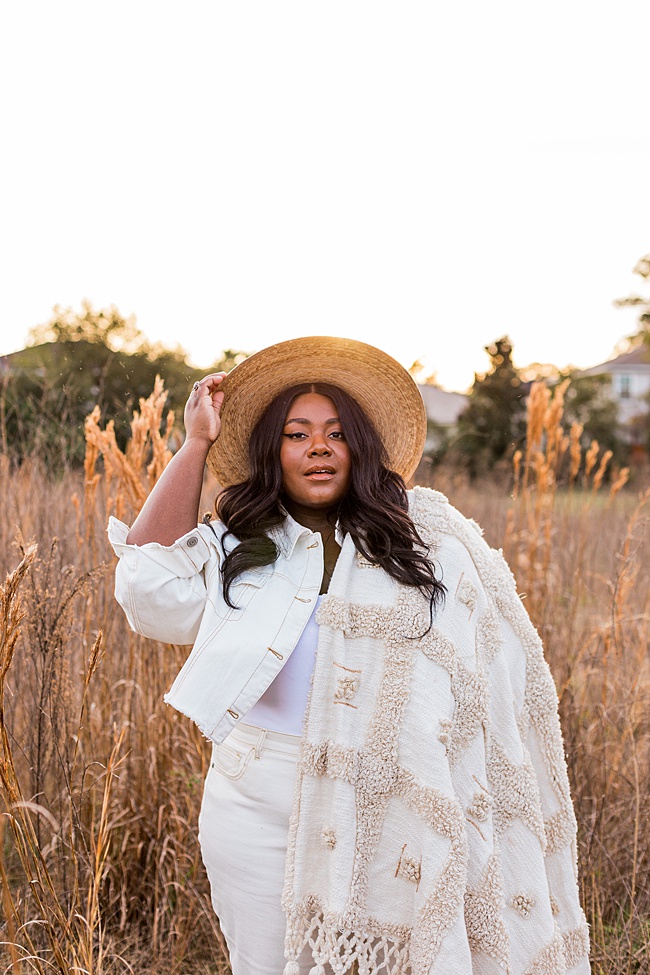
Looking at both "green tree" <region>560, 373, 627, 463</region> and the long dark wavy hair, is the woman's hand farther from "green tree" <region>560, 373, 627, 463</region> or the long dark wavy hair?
"green tree" <region>560, 373, 627, 463</region>

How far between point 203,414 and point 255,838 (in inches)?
38.5

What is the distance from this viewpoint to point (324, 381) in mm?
2127

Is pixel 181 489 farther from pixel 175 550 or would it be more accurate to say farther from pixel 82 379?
pixel 82 379

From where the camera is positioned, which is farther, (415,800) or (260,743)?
(260,743)

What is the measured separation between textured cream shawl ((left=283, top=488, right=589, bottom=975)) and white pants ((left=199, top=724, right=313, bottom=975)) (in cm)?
7

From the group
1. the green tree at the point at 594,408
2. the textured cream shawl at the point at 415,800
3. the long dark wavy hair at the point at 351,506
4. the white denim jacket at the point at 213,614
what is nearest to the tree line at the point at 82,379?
the long dark wavy hair at the point at 351,506

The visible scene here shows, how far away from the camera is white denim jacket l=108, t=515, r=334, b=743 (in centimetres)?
175

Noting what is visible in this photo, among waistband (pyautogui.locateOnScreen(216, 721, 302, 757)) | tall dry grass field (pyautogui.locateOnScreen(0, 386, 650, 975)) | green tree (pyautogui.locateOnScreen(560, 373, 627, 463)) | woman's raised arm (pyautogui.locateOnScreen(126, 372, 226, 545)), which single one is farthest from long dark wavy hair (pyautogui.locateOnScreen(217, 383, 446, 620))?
green tree (pyautogui.locateOnScreen(560, 373, 627, 463))

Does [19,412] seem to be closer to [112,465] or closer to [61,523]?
[61,523]

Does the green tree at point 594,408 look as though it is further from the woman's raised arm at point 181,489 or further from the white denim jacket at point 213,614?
the white denim jacket at point 213,614

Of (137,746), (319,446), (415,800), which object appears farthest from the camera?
(137,746)

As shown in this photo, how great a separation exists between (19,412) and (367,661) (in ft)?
7.40

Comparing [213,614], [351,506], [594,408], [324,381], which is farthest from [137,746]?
[594,408]

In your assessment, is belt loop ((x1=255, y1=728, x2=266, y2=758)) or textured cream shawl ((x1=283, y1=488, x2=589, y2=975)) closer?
textured cream shawl ((x1=283, y1=488, x2=589, y2=975))
